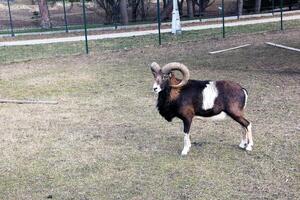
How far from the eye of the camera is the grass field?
5734 millimetres

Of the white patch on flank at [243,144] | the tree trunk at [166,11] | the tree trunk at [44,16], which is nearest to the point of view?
the white patch on flank at [243,144]

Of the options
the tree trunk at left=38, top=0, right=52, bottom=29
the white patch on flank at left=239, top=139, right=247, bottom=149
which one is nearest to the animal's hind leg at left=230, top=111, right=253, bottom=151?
A: the white patch on flank at left=239, top=139, right=247, bottom=149

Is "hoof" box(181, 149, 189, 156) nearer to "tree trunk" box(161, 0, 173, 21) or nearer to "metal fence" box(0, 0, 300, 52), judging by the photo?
"metal fence" box(0, 0, 300, 52)

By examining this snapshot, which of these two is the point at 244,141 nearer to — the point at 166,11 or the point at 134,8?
the point at 166,11

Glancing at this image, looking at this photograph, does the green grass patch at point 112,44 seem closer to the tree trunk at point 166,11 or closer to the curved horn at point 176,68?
the tree trunk at point 166,11

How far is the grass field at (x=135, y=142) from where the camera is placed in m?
5.73

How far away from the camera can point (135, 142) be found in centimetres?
733

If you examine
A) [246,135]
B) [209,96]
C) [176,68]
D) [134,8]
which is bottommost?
[246,135]

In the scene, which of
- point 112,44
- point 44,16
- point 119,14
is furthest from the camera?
point 119,14

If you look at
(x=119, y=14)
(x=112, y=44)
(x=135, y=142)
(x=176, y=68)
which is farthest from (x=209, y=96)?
(x=119, y=14)

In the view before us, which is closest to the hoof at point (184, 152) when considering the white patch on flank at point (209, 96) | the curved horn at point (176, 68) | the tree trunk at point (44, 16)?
the white patch on flank at point (209, 96)

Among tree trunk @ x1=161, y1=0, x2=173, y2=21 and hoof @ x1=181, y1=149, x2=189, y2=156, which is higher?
tree trunk @ x1=161, y1=0, x2=173, y2=21

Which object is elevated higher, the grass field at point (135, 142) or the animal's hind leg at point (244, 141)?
the animal's hind leg at point (244, 141)

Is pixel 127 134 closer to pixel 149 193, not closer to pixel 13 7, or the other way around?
pixel 149 193
